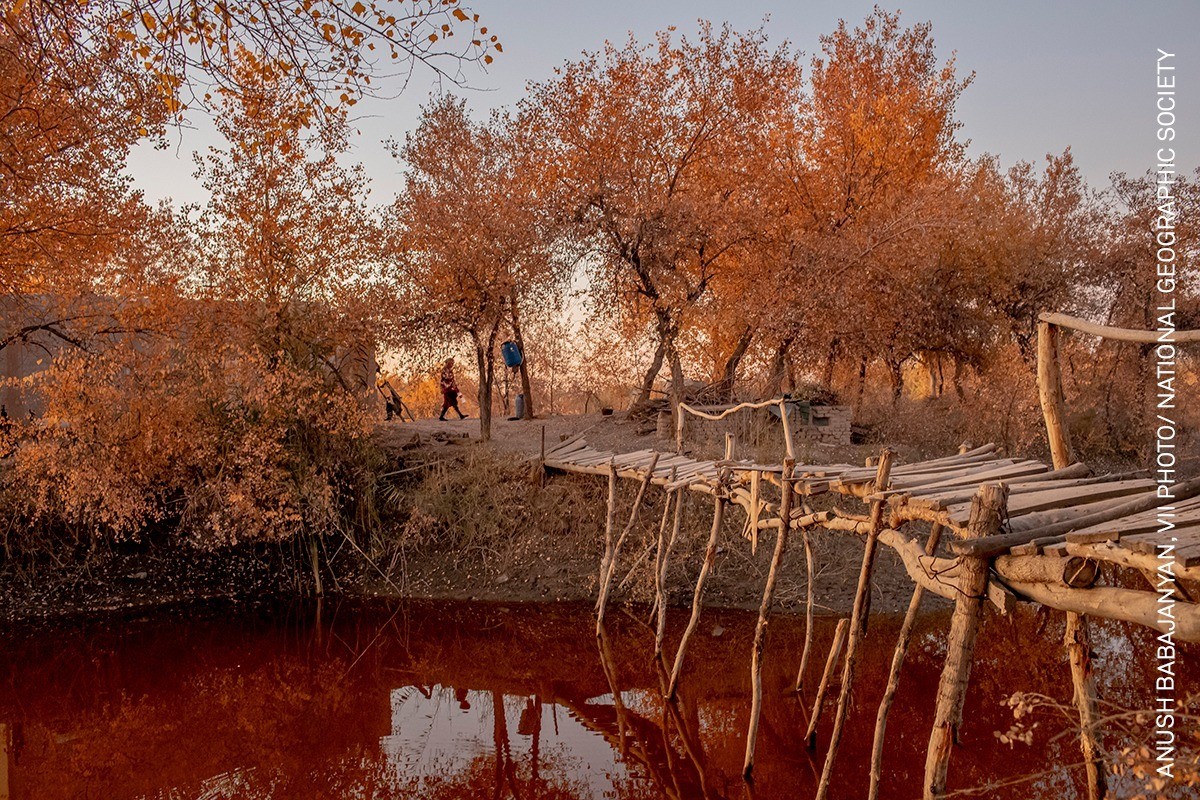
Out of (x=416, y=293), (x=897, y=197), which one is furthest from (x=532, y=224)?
(x=897, y=197)

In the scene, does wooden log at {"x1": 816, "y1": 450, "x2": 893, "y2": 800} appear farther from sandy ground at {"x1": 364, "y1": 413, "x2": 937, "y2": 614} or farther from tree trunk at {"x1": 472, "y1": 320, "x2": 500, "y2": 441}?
tree trunk at {"x1": 472, "y1": 320, "x2": 500, "y2": 441}

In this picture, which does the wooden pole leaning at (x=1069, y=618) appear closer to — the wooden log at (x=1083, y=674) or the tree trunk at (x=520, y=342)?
the wooden log at (x=1083, y=674)

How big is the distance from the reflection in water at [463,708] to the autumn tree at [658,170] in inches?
298

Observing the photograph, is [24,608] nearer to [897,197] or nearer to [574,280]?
[574,280]

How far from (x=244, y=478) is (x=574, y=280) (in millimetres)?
7789

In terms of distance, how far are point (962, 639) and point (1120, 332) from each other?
1817 millimetres

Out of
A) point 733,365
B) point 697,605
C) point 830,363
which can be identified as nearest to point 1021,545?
point 697,605

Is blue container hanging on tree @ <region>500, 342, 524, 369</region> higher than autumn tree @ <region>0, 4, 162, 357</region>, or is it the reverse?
autumn tree @ <region>0, 4, 162, 357</region>

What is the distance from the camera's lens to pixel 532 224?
688 inches

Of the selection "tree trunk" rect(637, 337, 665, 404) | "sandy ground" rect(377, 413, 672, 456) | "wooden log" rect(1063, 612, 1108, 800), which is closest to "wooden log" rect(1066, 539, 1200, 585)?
"wooden log" rect(1063, 612, 1108, 800)

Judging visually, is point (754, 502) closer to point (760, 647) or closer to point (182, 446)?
point (760, 647)

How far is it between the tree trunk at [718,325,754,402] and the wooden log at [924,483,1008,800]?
1397 cm

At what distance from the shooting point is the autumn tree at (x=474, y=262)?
16562 millimetres

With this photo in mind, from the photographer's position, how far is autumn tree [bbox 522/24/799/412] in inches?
702
